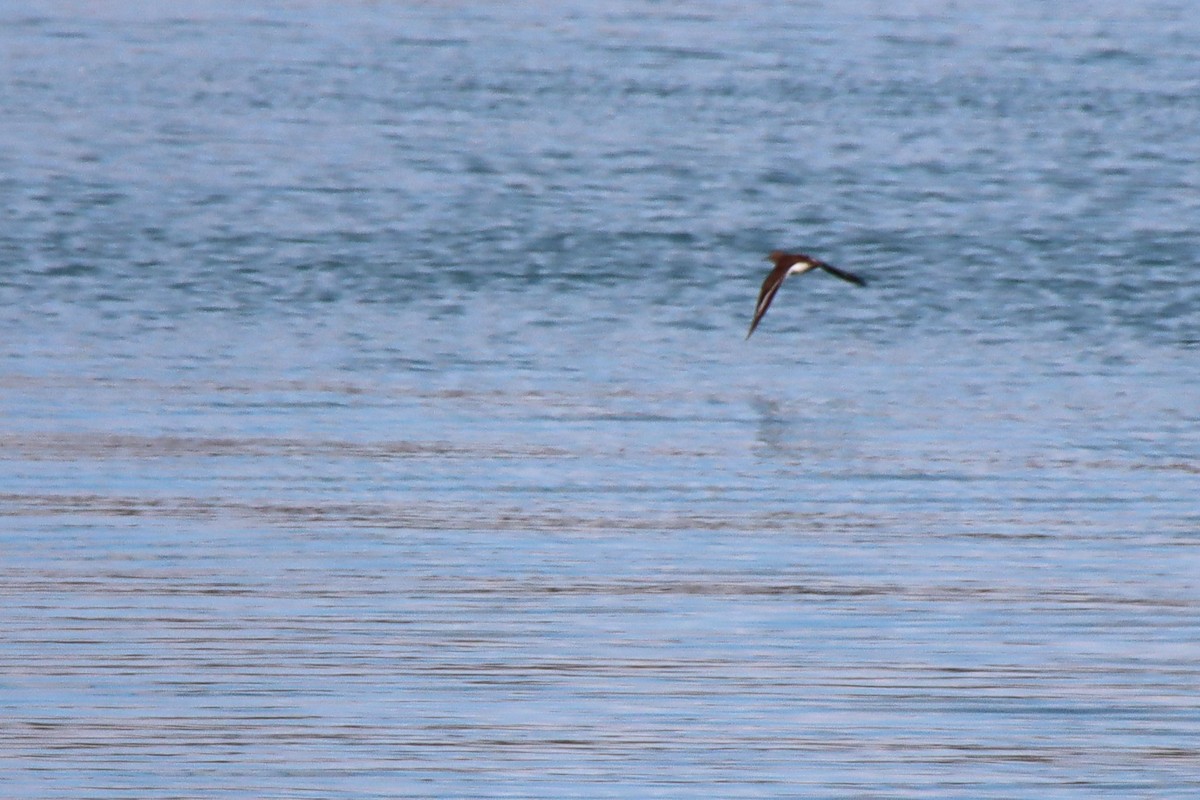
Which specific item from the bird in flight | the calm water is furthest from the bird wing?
the calm water

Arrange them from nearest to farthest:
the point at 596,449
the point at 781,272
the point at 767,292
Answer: the point at 596,449 < the point at 767,292 < the point at 781,272

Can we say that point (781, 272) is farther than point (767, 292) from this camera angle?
Yes

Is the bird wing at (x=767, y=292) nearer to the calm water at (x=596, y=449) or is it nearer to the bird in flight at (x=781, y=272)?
the bird in flight at (x=781, y=272)

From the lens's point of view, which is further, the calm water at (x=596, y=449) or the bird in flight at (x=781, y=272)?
the bird in flight at (x=781, y=272)

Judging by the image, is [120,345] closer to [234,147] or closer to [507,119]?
[234,147]

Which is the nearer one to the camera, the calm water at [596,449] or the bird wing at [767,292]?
the calm water at [596,449]

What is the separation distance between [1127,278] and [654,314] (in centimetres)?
336

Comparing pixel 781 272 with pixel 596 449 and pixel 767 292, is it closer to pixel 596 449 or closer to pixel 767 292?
pixel 767 292

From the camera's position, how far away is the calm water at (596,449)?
707 centimetres

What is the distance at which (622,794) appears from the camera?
6527mm

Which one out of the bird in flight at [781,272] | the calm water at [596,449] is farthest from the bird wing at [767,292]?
the calm water at [596,449]

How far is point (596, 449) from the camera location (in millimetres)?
10836

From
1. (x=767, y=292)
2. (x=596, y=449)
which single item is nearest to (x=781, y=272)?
(x=767, y=292)

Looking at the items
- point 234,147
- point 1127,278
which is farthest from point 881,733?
point 234,147
